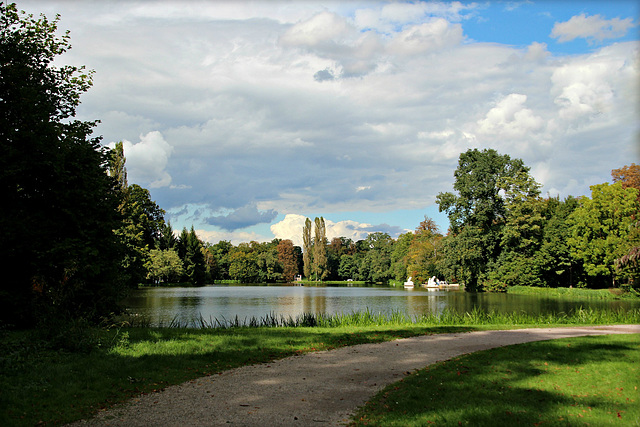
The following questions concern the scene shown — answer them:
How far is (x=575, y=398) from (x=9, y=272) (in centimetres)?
1371

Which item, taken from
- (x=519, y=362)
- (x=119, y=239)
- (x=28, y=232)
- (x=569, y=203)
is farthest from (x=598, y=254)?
(x=28, y=232)

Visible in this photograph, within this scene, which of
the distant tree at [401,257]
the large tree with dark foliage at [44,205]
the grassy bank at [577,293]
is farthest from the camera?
the distant tree at [401,257]

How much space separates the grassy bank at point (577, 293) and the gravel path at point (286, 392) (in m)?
29.1

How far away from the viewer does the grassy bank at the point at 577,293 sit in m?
32.4

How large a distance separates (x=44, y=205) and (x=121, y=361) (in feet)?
24.5

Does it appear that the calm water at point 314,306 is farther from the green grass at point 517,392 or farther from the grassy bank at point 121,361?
the green grass at point 517,392

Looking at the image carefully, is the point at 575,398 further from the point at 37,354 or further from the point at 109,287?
the point at 109,287

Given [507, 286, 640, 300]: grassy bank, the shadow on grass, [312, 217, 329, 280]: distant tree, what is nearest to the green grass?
the shadow on grass

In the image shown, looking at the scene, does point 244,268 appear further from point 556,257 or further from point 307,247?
point 556,257

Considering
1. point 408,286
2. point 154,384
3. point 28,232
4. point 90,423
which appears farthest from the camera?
point 408,286

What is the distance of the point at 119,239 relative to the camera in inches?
551

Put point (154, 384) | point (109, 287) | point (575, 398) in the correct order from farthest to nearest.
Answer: point (109, 287) < point (154, 384) < point (575, 398)

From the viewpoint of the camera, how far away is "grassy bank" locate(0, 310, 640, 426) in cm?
588

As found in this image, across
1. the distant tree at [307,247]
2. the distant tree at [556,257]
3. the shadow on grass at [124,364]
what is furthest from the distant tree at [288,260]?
the shadow on grass at [124,364]
